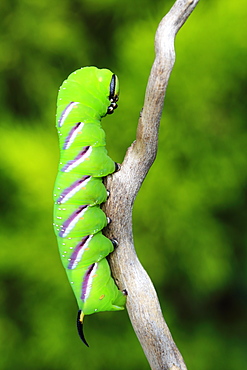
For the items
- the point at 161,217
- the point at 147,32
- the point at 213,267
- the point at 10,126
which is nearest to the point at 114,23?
the point at 147,32

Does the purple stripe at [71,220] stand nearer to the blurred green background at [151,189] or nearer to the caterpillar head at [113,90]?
the caterpillar head at [113,90]

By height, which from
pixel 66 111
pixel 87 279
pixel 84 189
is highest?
pixel 66 111

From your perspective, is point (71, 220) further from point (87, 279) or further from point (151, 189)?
point (151, 189)

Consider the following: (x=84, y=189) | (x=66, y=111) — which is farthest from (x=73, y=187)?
(x=66, y=111)

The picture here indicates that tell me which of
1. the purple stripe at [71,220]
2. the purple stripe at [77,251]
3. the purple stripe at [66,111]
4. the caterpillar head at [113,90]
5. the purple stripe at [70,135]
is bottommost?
the purple stripe at [77,251]

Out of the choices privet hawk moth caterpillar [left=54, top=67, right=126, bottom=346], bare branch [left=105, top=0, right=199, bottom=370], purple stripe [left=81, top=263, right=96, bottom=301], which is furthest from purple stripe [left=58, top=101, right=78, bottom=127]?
purple stripe [left=81, top=263, right=96, bottom=301]

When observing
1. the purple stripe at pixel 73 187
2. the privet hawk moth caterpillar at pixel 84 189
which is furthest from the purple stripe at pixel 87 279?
the purple stripe at pixel 73 187
